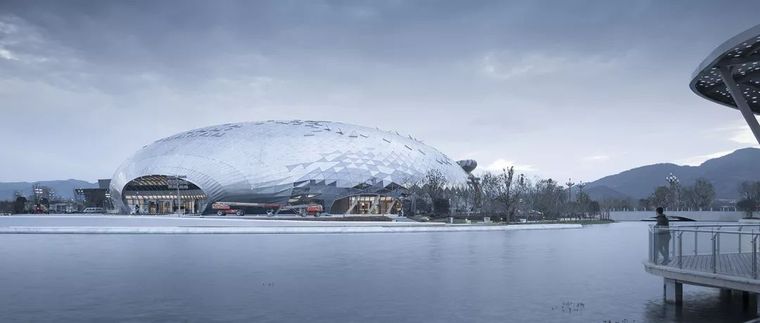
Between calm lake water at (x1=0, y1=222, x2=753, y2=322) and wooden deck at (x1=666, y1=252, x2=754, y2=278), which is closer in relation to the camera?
wooden deck at (x1=666, y1=252, x2=754, y2=278)

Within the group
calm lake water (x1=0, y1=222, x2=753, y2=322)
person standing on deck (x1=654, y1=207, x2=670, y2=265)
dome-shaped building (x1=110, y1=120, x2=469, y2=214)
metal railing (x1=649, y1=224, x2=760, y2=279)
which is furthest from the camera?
dome-shaped building (x1=110, y1=120, x2=469, y2=214)

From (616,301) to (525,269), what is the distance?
752 cm

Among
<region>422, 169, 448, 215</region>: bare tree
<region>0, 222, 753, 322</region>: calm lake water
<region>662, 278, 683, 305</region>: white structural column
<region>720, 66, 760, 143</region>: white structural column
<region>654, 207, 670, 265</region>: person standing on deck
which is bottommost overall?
<region>0, 222, 753, 322</region>: calm lake water

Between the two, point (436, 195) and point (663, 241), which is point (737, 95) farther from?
point (436, 195)

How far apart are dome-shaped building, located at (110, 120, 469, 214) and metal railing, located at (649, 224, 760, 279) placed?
83.1 m

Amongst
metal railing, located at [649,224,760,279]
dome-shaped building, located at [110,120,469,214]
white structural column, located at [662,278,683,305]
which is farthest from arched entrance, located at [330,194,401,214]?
metal railing, located at [649,224,760,279]

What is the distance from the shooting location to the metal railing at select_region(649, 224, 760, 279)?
15375mm

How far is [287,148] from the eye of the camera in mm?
105188

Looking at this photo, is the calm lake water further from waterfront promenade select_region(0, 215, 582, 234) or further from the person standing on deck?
waterfront promenade select_region(0, 215, 582, 234)

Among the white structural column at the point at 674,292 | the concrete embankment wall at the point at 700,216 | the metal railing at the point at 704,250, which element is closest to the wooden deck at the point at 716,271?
the metal railing at the point at 704,250

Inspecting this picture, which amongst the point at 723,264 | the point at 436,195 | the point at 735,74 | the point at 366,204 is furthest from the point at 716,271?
the point at 366,204

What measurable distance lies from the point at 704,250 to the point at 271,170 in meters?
87.1

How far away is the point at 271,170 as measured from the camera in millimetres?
100188

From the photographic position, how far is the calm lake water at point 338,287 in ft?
51.6
